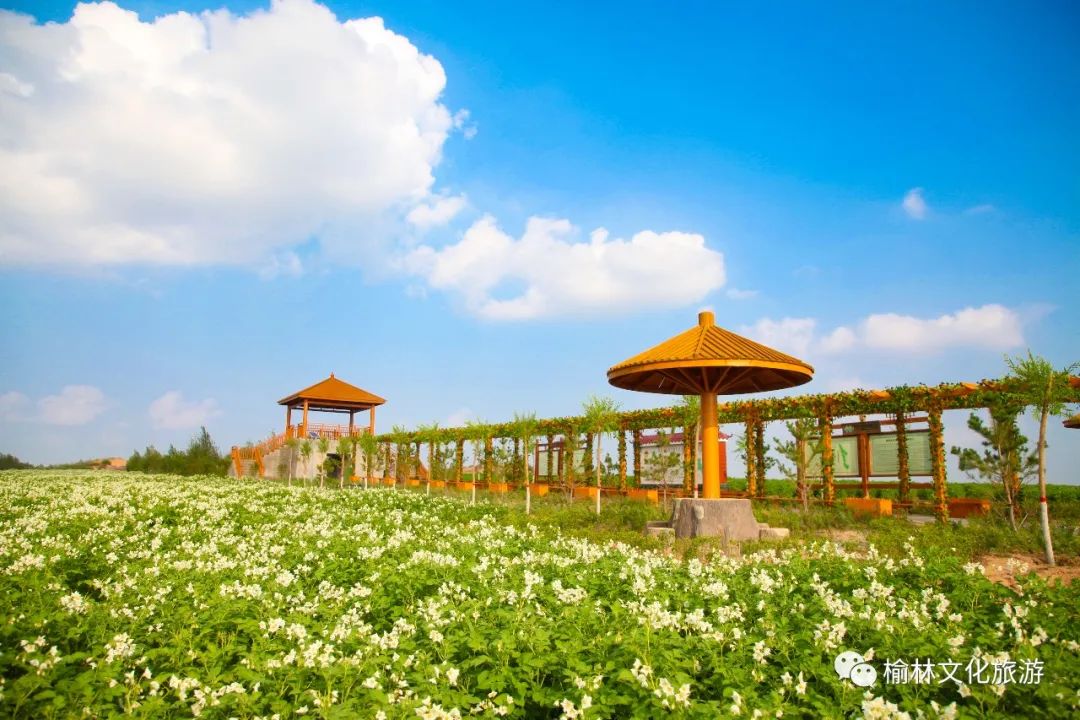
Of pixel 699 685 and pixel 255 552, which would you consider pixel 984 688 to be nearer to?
pixel 699 685

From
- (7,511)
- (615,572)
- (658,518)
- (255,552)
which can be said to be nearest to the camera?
(615,572)

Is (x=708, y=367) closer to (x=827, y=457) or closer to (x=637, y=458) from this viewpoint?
(x=827, y=457)

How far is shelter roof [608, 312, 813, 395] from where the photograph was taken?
1414 centimetres

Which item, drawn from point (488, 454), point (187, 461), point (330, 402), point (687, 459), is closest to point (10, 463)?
point (187, 461)

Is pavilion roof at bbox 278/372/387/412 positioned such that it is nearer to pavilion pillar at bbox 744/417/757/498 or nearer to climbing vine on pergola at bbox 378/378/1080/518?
climbing vine on pergola at bbox 378/378/1080/518

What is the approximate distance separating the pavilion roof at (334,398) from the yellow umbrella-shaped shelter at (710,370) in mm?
27711

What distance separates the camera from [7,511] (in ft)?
47.7

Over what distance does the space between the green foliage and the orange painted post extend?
35965mm

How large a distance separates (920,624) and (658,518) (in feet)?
40.4

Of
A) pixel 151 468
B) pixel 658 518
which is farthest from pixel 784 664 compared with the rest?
pixel 151 468

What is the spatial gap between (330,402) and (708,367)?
31.1 metres

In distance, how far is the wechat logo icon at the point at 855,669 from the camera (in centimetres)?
416

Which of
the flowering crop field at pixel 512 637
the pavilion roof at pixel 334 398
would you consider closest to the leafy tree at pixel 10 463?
the pavilion roof at pixel 334 398

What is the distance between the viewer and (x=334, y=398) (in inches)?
1556
